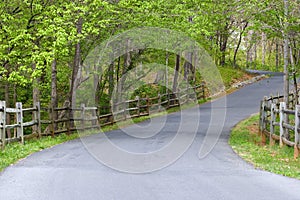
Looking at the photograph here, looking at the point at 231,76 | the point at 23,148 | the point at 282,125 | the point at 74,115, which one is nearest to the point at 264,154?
the point at 282,125

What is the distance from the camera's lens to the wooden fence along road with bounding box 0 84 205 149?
13070mm

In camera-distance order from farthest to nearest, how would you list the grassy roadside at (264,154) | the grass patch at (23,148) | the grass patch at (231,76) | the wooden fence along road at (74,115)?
1. the grass patch at (231,76)
2. the wooden fence along road at (74,115)
3. the grass patch at (23,148)
4. the grassy roadside at (264,154)

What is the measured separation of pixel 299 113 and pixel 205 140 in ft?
11.8

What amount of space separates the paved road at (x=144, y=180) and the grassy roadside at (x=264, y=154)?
0.39 meters

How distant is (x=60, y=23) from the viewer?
15.0 meters

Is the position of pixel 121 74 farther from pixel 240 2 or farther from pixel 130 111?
pixel 240 2

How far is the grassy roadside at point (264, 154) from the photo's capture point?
884cm

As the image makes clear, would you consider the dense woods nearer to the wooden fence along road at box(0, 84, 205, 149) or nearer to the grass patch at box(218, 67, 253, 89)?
the wooden fence along road at box(0, 84, 205, 149)

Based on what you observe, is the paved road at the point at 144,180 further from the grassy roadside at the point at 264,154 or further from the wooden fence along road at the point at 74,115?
the wooden fence along road at the point at 74,115

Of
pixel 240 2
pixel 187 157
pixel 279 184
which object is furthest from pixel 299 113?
pixel 240 2

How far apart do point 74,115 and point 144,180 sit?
12.5 metres

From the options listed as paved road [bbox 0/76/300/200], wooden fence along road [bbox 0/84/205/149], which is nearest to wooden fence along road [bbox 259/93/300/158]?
paved road [bbox 0/76/300/200]

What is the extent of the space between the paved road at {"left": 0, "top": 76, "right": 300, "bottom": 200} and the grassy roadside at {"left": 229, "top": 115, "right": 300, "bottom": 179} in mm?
390

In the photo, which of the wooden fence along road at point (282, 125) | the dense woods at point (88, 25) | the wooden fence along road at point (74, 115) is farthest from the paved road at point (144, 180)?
the dense woods at point (88, 25)
